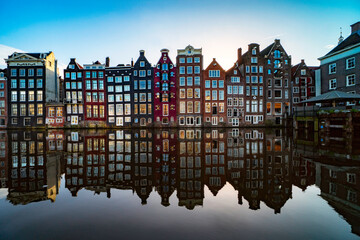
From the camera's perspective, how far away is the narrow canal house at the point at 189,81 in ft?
171

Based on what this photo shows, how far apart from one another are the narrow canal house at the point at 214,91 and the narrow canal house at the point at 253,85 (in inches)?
247

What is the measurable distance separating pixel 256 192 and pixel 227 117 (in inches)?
1819

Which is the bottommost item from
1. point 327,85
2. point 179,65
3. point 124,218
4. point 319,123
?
point 124,218

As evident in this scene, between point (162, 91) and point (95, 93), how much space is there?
18.8 metres

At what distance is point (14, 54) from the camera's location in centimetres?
5444

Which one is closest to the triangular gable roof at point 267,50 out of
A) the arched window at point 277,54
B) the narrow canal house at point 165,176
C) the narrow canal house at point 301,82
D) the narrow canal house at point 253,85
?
the arched window at point 277,54

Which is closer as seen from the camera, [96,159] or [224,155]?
[96,159]

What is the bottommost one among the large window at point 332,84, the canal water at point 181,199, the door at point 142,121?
the canal water at point 181,199

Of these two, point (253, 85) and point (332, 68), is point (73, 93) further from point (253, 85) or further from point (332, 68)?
point (332, 68)

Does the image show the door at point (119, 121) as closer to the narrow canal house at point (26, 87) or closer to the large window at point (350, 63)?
the narrow canal house at point (26, 87)

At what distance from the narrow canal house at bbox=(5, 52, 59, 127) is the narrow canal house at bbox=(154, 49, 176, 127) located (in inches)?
1239

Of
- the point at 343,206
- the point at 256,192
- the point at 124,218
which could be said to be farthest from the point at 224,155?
the point at 124,218

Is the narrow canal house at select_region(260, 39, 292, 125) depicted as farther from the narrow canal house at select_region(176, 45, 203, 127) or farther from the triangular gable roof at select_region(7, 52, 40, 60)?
the triangular gable roof at select_region(7, 52, 40, 60)

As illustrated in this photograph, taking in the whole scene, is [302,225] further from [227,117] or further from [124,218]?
[227,117]
